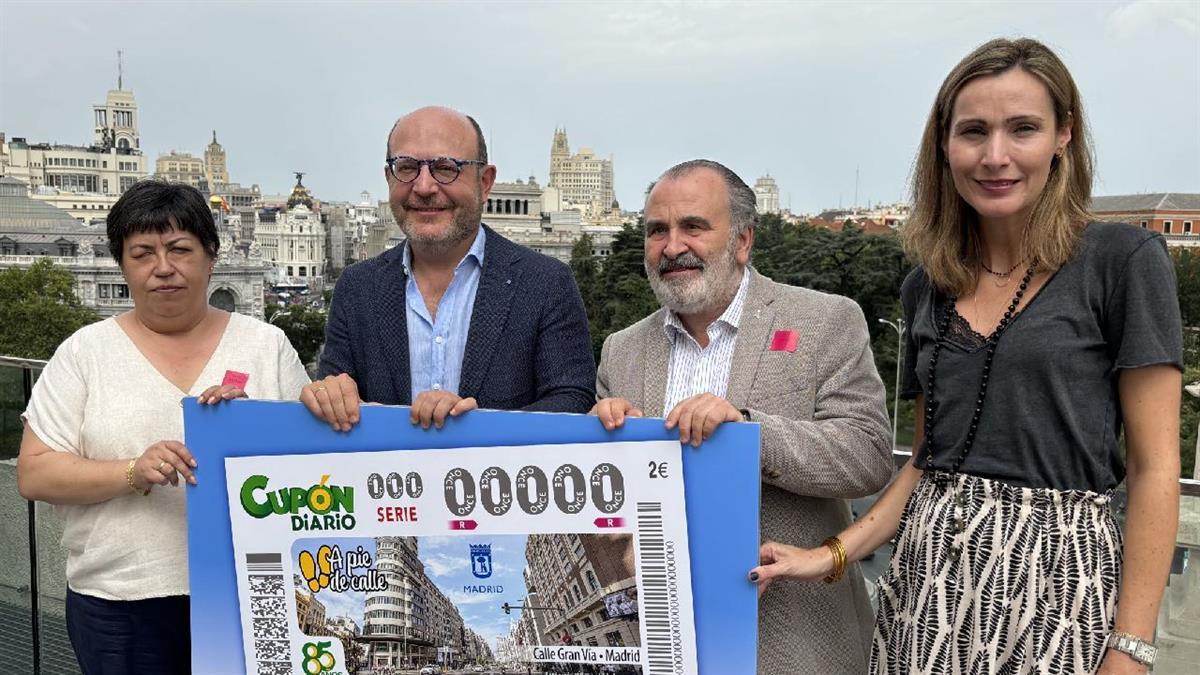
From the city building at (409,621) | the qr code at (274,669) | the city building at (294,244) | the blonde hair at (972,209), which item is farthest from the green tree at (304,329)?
the city building at (294,244)

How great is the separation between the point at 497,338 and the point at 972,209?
1141 millimetres

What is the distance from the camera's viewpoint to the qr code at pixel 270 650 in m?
2.11

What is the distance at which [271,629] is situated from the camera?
83.0 inches

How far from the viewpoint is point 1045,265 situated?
174 centimetres

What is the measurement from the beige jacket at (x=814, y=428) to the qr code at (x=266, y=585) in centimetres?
91

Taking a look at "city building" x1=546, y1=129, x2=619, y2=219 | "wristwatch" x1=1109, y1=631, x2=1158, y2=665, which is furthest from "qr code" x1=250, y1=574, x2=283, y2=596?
"city building" x1=546, y1=129, x2=619, y2=219

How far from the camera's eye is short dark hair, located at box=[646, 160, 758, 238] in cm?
219

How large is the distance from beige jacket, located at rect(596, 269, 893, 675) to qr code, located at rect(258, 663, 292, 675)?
3.24 feet

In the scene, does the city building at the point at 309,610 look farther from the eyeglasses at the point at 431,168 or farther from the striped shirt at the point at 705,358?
the eyeglasses at the point at 431,168

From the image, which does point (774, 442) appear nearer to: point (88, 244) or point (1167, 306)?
point (1167, 306)

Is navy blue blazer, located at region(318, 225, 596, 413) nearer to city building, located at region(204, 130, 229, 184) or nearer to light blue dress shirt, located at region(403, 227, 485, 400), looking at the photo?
light blue dress shirt, located at region(403, 227, 485, 400)

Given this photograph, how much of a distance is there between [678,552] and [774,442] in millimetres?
290

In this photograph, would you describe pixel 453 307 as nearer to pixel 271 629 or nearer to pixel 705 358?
pixel 705 358

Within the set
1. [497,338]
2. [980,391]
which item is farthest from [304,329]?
[980,391]
